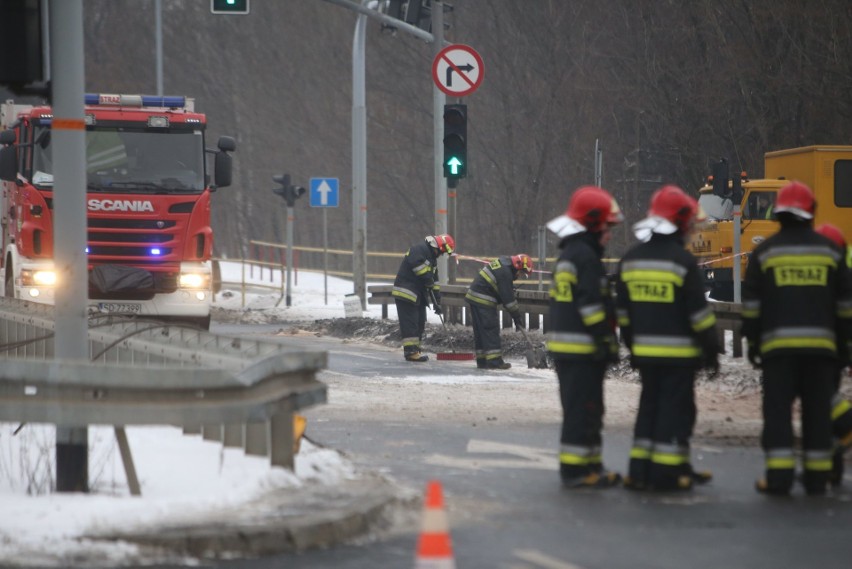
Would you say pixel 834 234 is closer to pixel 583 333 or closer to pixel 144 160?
pixel 583 333

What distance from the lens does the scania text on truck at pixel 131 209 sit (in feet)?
61.2

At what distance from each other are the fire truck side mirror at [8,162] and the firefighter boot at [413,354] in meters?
5.24

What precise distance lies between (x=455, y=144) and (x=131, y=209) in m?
5.02

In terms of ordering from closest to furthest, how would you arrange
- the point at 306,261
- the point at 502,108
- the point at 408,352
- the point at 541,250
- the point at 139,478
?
the point at 139,478 < the point at 408,352 < the point at 541,250 < the point at 502,108 < the point at 306,261

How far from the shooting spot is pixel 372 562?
6.79 metres

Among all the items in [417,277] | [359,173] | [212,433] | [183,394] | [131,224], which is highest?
[359,173]

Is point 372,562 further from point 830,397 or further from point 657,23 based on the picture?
point 657,23

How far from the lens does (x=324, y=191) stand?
1242 inches

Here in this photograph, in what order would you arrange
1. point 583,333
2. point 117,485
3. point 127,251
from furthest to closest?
point 127,251 → point 583,333 → point 117,485

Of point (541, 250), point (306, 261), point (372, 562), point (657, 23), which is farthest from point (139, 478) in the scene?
point (306, 261)

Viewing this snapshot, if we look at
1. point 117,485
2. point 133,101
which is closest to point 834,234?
point 117,485

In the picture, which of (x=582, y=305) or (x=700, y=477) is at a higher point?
(x=582, y=305)

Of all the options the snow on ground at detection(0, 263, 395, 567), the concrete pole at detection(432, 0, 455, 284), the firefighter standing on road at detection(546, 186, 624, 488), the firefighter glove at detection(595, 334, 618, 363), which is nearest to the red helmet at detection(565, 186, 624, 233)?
the firefighter standing on road at detection(546, 186, 624, 488)

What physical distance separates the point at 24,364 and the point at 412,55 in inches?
1539
